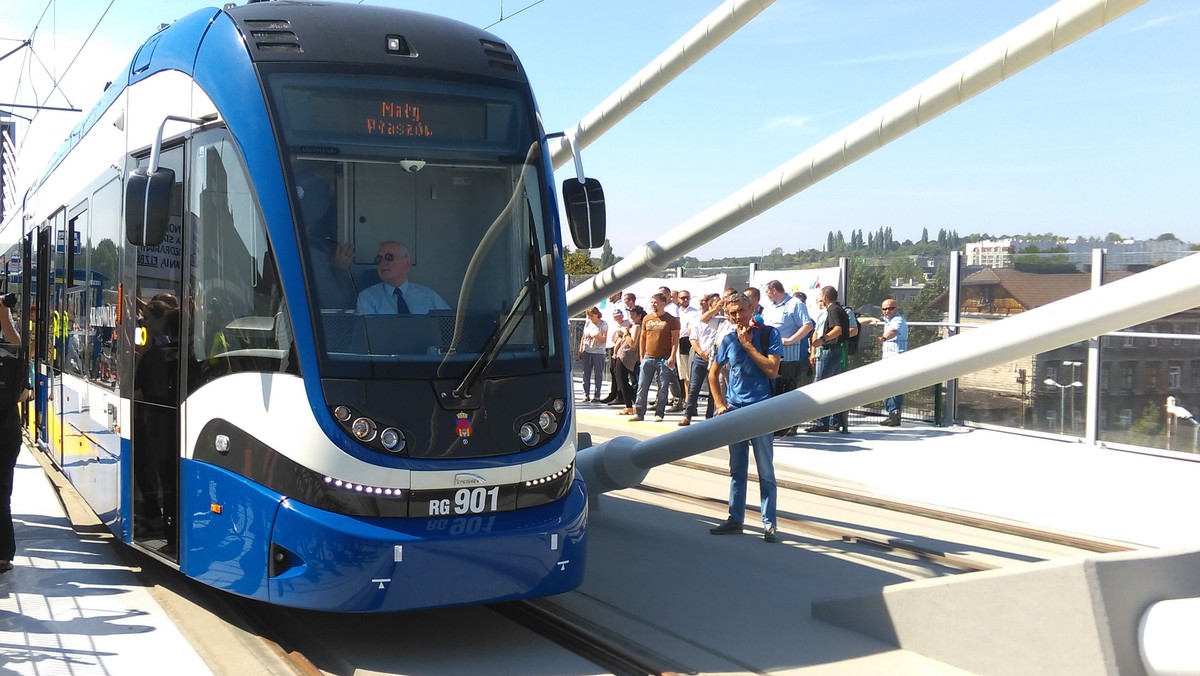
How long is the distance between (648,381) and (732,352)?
8.13m

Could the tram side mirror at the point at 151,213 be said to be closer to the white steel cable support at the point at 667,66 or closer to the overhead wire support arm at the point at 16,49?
the white steel cable support at the point at 667,66

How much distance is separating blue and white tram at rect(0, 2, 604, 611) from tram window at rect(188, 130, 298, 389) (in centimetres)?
2

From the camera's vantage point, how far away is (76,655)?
19.8 feet

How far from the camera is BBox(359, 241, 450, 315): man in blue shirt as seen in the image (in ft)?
19.5

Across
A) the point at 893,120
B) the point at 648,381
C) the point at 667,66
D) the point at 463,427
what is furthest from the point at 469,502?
the point at 648,381

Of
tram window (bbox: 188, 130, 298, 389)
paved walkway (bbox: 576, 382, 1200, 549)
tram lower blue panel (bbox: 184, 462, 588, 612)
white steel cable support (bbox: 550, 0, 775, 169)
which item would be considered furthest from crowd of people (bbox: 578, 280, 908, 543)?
tram window (bbox: 188, 130, 298, 389)

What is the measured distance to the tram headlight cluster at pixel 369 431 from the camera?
5.66 meters

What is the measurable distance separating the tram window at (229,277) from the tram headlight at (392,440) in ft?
1.90

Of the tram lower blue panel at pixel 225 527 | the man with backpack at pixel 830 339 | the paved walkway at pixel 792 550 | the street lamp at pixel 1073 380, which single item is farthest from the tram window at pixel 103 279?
the street lamp at pixel 1073 380

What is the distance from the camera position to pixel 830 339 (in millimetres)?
15570

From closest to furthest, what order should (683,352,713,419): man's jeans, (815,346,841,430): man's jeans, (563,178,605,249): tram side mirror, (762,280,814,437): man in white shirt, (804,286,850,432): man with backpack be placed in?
(563,178,605,249): tram side mirror → (762,280,814,437): man in white shirt → (804,286,850,432): man with backpack → (815,346,841,430): man's jeans → (683,352,713,419): man's jeans

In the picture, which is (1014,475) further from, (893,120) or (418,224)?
(418,224)

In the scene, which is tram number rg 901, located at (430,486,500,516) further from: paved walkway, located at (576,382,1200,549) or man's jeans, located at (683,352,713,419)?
man's jeans, located at (683,352,713,419)

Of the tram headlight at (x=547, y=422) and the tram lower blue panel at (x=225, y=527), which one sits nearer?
the tram lower blue panel at (x=225, y=527)
